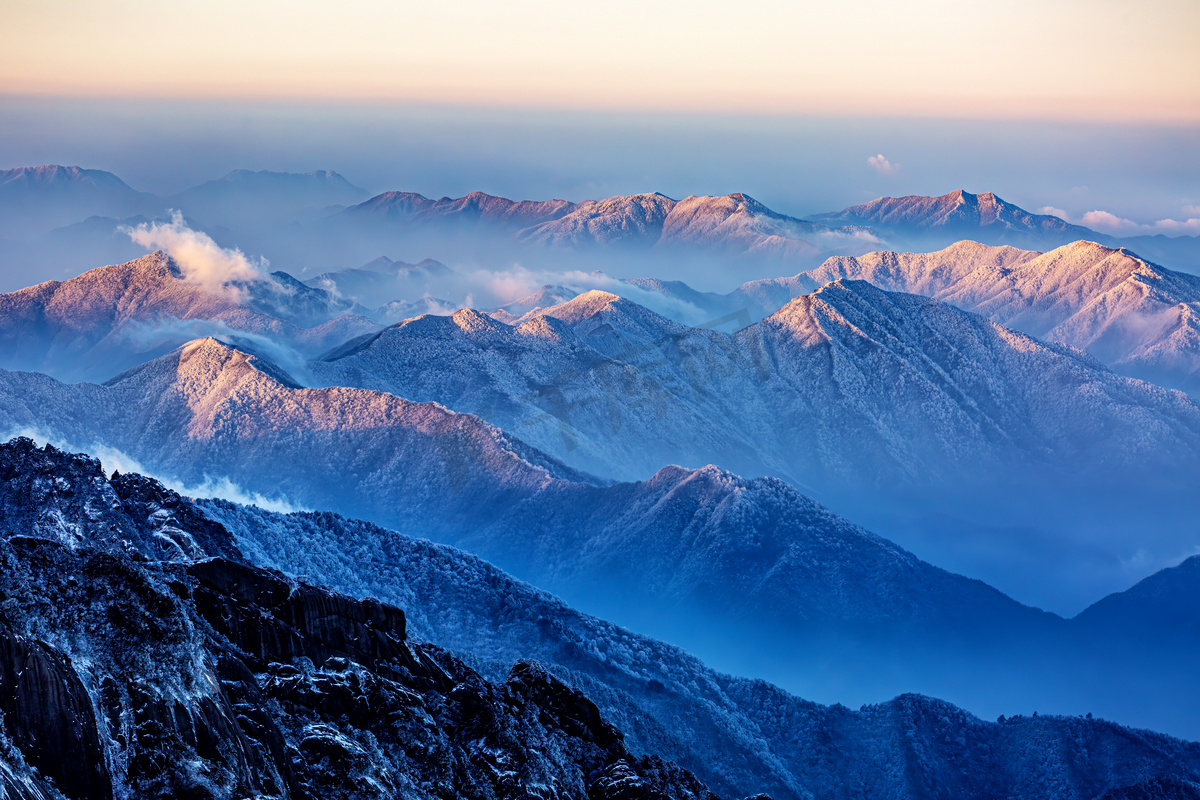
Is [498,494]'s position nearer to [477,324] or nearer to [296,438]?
[296,438]

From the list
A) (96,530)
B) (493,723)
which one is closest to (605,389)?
(96,530)

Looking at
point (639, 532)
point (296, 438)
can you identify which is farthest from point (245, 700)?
point (296, 438)

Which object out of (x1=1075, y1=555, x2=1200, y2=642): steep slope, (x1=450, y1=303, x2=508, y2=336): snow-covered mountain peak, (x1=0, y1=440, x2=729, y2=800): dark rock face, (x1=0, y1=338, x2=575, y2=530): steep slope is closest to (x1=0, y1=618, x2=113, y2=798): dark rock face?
(x1=0, y1=440, x2=729, y2=800): dark rock face

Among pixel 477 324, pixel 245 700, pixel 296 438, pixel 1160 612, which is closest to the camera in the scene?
pixel 245 700

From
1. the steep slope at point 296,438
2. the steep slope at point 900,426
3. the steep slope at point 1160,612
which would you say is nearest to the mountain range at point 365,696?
the steep slope at point 296,438

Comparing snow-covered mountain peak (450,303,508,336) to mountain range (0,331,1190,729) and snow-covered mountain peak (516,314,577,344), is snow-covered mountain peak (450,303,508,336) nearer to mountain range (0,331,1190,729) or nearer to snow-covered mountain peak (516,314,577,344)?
snow-covered mountain peak (516,314,577,344)

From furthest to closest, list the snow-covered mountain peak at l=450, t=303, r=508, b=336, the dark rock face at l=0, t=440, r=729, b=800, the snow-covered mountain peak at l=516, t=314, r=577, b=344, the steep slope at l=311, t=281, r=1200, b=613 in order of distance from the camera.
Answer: the snow-covered mountain peak at l=516, t=314, r=577, b=344, the snow-covered mountain peak at l=450, t=303, r=508, b=336, the steep slope at l=311, t=281, r=1200, b=613, the dark rock face at l=0, t=440, r=729, b=800

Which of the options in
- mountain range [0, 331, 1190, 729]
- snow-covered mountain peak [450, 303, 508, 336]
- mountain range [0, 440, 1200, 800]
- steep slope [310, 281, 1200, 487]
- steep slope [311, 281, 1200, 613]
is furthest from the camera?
snow-covered mountain peak [450, 303, 508, 336]
